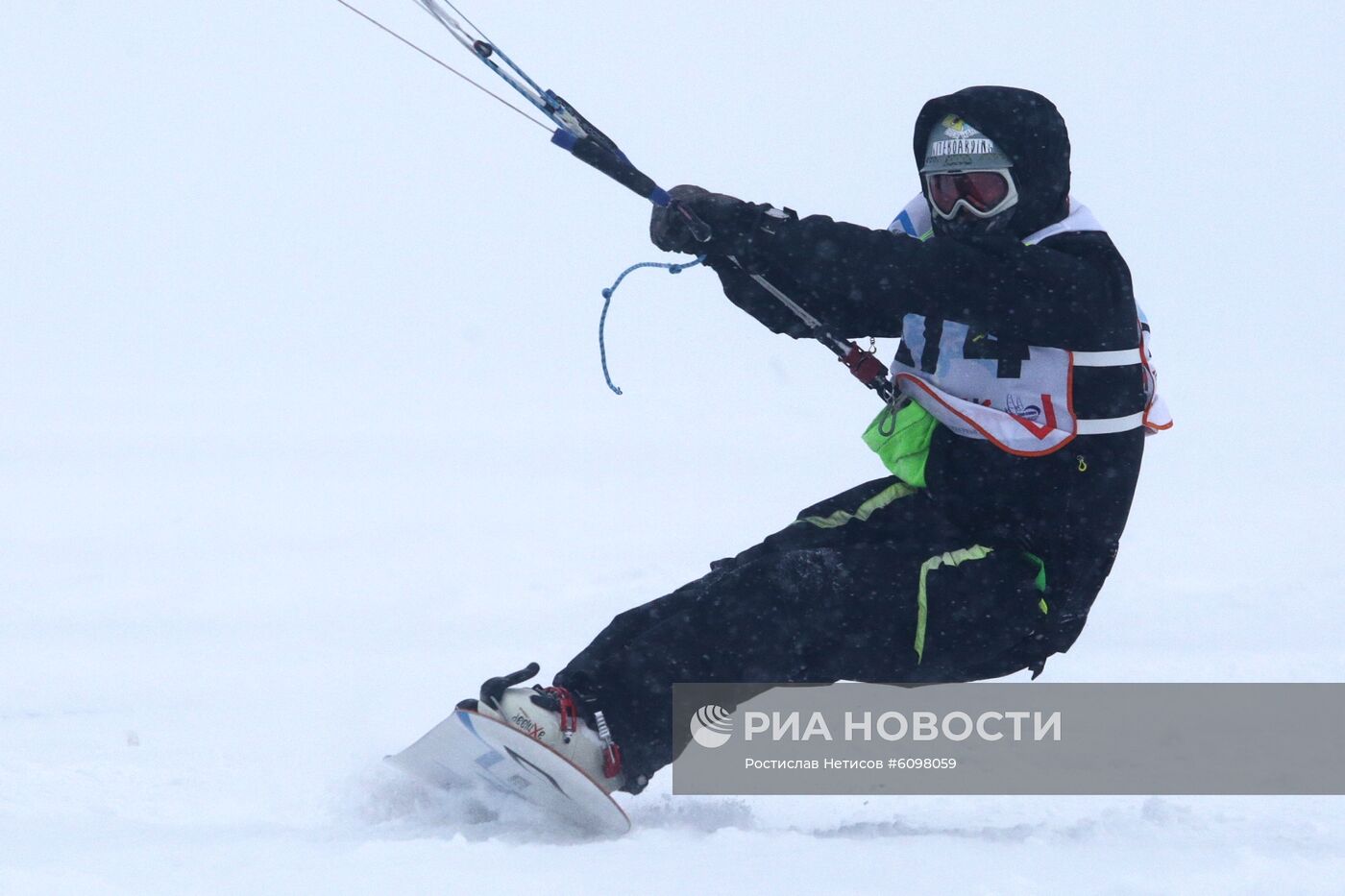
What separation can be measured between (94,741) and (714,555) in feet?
13.8

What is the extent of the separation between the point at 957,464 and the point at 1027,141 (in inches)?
27.9

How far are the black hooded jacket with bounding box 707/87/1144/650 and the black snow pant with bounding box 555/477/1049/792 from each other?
0.29ft

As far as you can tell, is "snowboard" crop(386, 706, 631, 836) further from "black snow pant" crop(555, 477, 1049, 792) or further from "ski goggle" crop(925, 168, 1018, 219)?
"ski goggle" crop(925, 168, 1018, 219)

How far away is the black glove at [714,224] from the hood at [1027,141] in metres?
0.49

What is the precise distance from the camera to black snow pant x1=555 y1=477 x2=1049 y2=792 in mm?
3078

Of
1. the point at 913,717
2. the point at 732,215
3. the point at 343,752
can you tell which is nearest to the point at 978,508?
the point at 913,717

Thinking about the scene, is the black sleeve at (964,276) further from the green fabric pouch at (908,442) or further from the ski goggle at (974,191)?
the green fabric pouch at (908,442)

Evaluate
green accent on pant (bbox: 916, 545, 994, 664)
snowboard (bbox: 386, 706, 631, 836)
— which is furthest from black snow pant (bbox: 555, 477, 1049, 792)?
snowboard (bbox: 386, 706, 631, 836)

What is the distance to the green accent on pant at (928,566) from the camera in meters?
3.15

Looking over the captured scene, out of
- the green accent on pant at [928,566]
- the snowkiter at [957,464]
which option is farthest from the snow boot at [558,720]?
the green accent on pant at [928,566]

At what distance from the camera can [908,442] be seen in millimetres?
3439

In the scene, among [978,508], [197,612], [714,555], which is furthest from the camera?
[714,555]

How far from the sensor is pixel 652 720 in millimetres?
3078

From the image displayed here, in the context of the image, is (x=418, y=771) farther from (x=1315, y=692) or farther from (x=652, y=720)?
(x=1315, y=692)
